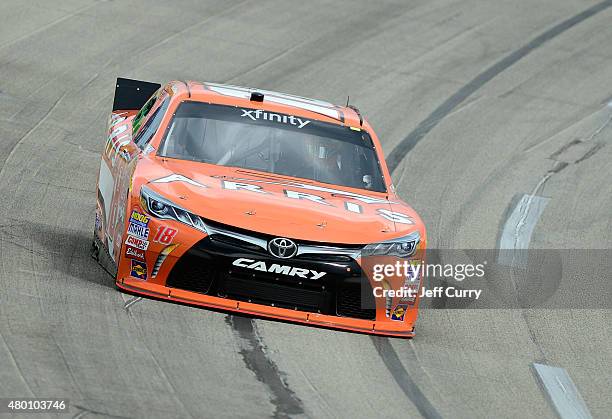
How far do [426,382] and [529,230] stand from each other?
206 inches

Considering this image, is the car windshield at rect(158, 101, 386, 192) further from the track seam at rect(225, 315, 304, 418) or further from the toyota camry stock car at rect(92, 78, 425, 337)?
the track seam at rect(225, 315, 304, 418)

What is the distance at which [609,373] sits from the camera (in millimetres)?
9398

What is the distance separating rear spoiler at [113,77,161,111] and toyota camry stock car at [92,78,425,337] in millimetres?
1613

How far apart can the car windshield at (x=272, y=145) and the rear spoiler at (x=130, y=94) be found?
5.40 feet

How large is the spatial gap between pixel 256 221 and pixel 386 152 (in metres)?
→ 7.39

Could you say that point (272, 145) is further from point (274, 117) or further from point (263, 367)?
point (263, 367)

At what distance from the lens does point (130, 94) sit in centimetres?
1217

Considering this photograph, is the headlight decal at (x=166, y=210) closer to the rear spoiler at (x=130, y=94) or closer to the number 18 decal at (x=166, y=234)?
the number 18 decal at (x=166, y=234)

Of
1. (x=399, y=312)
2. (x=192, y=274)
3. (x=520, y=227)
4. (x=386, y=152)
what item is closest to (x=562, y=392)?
(x=399, y=312)

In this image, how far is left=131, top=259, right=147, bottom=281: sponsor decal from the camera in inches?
356

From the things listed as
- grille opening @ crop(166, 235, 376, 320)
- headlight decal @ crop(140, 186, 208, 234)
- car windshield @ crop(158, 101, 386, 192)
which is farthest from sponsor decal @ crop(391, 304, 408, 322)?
headlight decal @ crop(140, 186, 208, 234)

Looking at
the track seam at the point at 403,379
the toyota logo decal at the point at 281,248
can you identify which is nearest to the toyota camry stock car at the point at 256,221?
the toyota logo decal at the point at 281,248

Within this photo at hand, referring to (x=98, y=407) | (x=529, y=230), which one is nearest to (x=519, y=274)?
(x=529, y=230)

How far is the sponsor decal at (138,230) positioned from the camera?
8969 millimetres
